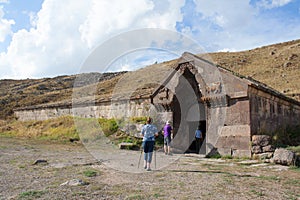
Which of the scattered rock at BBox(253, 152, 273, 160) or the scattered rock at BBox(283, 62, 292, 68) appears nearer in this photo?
the scattered rock at BBox(253, 152, 273, 160)

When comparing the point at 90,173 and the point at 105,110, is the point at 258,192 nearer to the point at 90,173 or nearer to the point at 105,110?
the point at 90,173

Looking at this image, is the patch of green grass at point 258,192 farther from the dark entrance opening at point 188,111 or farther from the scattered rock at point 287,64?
the scattered rock at point 287,64

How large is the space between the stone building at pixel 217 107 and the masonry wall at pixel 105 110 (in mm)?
56

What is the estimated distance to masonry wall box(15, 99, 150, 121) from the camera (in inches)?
612

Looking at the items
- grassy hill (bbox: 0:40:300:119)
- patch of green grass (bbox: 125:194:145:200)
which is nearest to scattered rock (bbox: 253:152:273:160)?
patch of green grass (bbox: 125:194:145:200)

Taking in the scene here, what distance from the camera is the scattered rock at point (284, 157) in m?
7.93

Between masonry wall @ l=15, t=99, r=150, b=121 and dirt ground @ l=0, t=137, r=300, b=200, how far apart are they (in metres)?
7.36

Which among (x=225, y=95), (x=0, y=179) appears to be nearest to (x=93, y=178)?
(x=0, y=179)

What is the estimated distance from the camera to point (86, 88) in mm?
27422

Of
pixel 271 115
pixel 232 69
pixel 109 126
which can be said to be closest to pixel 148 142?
pixel 271 115

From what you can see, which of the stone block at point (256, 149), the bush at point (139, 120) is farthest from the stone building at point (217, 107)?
the bush at point (139, 120)

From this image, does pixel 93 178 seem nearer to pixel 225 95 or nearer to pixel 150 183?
pixel 150 183

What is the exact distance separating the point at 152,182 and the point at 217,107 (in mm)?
5507

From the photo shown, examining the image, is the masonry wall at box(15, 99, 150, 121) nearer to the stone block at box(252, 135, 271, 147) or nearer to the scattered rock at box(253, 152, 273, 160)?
the stone block at box(252, 135, 271, 147)
